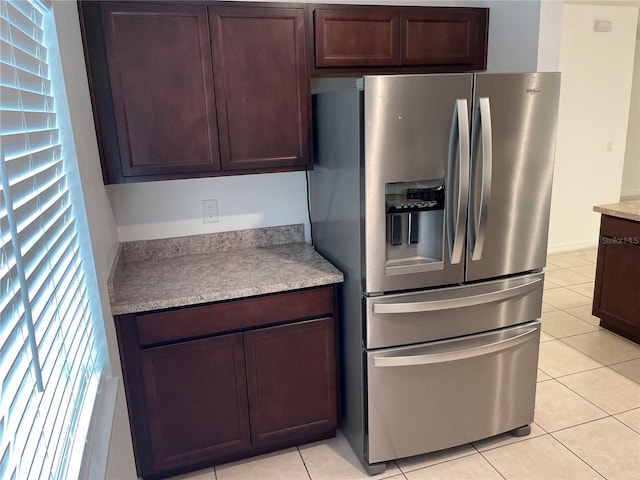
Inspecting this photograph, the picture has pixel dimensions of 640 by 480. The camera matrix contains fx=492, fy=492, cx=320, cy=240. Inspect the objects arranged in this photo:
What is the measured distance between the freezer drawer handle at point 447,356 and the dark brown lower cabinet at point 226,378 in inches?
12.4

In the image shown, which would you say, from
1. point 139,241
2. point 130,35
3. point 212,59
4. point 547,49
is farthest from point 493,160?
point 139,241

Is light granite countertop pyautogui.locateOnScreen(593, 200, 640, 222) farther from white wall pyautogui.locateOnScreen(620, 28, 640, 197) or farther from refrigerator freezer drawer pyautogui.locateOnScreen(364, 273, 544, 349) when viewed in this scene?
white wall pyautogui.locateOnScreen(620, 28, 640, 197)

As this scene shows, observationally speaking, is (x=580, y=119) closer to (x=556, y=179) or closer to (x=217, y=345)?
(x=556, y=179)

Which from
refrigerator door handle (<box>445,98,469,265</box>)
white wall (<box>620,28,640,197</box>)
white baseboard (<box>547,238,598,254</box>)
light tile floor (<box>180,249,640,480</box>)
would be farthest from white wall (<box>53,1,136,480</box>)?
white wall (<box>620,28,640,197</box>)

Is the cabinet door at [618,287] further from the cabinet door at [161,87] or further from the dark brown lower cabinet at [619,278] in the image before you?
the cabinet door at [161,87]

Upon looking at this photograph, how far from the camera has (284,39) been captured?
2.17 metres

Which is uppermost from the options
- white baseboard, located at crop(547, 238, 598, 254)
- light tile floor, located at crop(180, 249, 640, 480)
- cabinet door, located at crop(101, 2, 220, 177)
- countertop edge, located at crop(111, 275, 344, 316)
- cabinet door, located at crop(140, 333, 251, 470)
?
cabinet door, located at crop(101, 2, 220, 177)

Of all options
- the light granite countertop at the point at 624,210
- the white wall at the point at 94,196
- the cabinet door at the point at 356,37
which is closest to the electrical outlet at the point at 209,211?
the white wall at the point at 94,196

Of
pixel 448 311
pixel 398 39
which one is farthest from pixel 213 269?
pixel 398 39

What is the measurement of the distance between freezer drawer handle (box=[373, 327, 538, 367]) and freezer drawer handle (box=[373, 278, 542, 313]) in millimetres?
200

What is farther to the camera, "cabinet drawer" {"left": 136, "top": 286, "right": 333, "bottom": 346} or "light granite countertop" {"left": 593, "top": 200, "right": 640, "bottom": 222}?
"light granite countertop" {"left": 593, "top": 200, "right": 640, "bottom": 222}

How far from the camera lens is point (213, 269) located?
2.31 metres

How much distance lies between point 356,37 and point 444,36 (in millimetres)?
467

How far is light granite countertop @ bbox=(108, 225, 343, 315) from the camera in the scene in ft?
6.57
